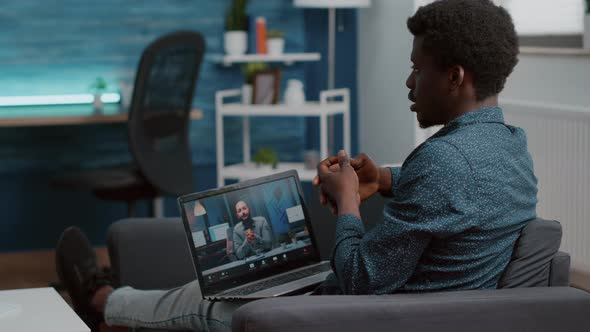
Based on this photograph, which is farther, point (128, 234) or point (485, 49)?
point (128, 234)

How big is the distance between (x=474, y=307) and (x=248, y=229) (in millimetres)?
619

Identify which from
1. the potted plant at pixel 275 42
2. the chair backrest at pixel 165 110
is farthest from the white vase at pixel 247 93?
the chair backrest at pixel 165 110

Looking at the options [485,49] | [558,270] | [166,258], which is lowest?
[166,258]

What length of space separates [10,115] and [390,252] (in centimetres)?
294

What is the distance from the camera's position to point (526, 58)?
4203 mm

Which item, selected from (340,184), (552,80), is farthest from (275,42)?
(340,184)

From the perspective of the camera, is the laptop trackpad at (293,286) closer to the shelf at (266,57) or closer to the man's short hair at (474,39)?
the man's short hair at (474,39)

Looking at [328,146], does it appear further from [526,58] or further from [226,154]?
[526,58]

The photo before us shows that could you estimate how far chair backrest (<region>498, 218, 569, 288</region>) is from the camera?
1.99m

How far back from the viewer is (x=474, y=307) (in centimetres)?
186

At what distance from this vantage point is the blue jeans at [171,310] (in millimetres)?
2199

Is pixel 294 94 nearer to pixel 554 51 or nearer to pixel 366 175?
pixel 554 51

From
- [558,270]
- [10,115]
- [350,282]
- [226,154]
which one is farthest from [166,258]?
[226,154]

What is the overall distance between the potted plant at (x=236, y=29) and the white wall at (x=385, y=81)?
0.63 meters
